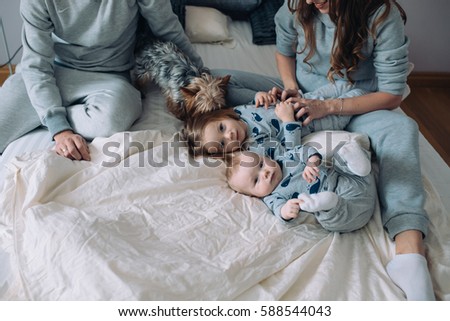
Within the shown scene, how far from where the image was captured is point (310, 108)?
1.35 m

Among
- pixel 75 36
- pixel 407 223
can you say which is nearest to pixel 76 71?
pixel 75 36

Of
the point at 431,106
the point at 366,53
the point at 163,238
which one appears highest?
the point at 366,53

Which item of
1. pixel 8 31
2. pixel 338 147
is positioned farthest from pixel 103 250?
pixel 8 31

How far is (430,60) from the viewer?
2.70 m

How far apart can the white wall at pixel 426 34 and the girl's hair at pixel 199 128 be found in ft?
4.85

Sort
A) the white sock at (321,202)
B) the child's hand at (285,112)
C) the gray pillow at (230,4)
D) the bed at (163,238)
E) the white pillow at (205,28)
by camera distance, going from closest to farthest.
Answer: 1. the bed at (163,238)
2. the white sock at (321,202)
3. the child's hand at (285,112)
4. the white pillow at (205,28)
5. the gray pillow at (230,4)

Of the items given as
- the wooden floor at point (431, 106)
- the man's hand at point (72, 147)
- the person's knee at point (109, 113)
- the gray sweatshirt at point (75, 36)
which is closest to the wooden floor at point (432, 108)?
the wooden floor at point (431, 106)

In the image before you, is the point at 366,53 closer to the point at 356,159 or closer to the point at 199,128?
the point at 356,159

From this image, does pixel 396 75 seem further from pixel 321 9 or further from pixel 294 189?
pixel 294 189

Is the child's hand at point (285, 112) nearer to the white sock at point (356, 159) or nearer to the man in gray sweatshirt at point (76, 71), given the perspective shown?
the white sock at point (356, 159)

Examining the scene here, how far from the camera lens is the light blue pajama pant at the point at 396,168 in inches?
42.8

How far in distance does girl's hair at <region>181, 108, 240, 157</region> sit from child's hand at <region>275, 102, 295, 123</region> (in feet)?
0.47

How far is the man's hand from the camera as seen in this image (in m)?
1.26

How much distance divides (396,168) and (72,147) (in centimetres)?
93
